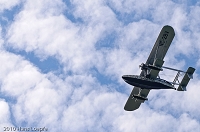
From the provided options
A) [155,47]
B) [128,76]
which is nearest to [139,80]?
[128,76]

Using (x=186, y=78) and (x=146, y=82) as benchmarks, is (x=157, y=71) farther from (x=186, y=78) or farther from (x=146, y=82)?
(x=186, y=78)

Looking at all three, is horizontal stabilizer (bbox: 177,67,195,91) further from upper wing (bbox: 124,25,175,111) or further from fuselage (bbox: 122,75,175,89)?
upper wing (bbox: 124,25,175,111)

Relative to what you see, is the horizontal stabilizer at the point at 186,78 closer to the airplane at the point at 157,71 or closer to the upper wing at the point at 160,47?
the airplane at the point at 157,71

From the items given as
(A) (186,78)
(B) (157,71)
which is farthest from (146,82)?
(A) (186,78)

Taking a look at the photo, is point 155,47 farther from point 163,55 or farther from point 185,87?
point 185,87

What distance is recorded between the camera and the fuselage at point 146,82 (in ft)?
215

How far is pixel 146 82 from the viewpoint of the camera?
218ft

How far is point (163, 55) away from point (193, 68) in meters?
6.21

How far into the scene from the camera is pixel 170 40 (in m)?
65.4

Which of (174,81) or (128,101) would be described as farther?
(128,101)

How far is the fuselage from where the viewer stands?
65438mm

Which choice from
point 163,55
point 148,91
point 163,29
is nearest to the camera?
point 163,29

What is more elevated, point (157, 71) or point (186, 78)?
point (186, 78)

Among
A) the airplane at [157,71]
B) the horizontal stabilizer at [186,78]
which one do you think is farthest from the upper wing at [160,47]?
the horizontal stabilizer at [186,78]
